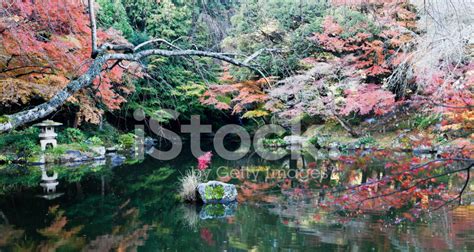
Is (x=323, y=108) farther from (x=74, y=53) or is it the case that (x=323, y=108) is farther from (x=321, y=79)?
(x=74, y=53)

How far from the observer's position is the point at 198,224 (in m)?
5.34

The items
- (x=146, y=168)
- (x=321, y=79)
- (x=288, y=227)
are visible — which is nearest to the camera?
(x=288, y=227)

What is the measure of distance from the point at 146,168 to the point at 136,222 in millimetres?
5517

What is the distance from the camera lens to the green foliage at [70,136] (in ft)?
43.9

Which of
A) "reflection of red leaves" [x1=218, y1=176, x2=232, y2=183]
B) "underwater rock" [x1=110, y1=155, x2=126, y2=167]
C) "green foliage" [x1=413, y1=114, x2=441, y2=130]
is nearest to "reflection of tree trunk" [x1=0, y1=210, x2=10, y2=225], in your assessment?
"reflection of red leaves" [x1=218, y1=176, x2=232, y2=183]

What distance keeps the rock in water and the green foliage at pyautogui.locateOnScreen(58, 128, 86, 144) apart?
331 inches

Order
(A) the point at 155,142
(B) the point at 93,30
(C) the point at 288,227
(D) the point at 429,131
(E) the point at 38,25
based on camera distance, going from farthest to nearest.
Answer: (A) the point at 155,142
(D) the point at 429,131
(E) the point at 38,25
(C) the point at 288,227
(B) the point at 93,30

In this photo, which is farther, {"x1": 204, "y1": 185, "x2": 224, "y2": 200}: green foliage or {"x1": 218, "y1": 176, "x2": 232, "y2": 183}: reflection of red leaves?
{"x1": 218, "y1": 176, "x2": 232, "y2": 183}: reflection of red leaves

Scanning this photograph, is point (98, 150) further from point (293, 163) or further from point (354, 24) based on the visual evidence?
point (354, 24)

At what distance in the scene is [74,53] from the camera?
8945 mm

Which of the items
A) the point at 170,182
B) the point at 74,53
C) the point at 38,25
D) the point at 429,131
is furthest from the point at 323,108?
the point at 38,25

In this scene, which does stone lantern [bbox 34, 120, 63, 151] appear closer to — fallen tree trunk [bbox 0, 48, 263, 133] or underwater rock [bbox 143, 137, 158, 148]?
underwater rock [bbox 143, 137, 158, 148]

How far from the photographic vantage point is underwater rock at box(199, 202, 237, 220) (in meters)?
5.72

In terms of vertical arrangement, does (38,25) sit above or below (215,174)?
above
